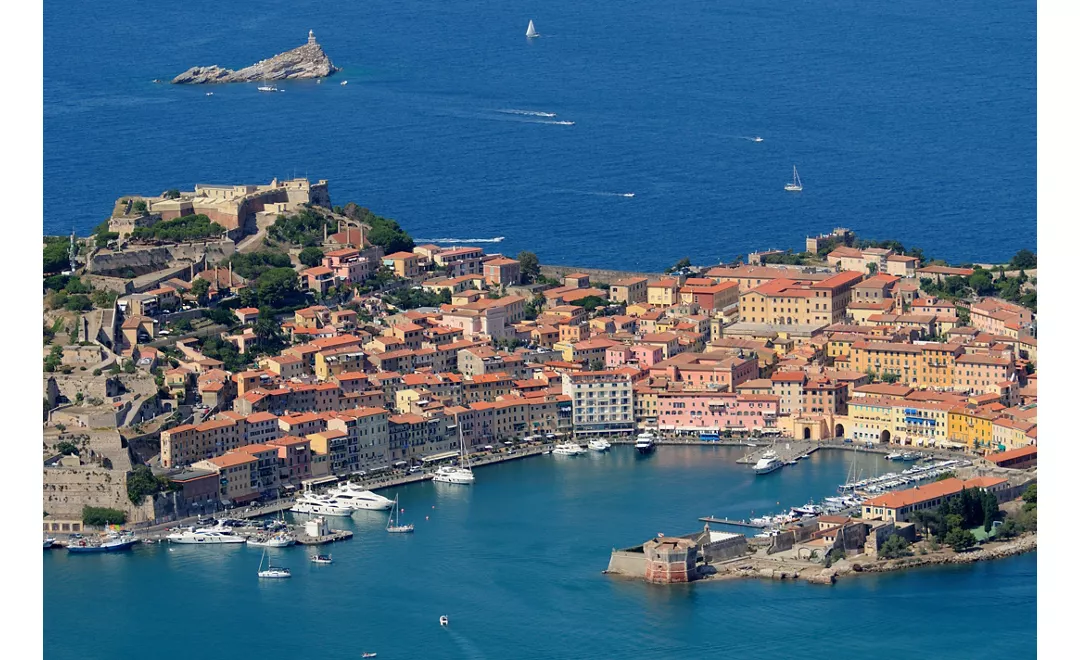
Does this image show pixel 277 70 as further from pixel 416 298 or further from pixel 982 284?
pixel 982 284

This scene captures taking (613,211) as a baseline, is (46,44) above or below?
above

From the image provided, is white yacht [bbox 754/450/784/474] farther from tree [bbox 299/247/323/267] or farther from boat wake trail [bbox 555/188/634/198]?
boat wake trail [bbox 555/188/634/198]

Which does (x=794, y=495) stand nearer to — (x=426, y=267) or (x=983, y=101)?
(x=426, y=267)

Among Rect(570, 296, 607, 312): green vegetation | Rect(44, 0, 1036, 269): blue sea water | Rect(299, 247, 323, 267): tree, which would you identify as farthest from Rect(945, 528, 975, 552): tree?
Rect(44, 0, 1036, 269): blue sea water

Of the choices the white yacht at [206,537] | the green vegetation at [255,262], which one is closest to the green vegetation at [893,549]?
the white yacht at [206,537]

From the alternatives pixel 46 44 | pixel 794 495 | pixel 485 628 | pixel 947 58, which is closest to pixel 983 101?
pixel 947 58
